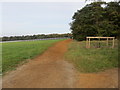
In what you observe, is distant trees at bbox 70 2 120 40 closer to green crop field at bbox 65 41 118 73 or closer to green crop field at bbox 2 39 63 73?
green crop field at bbox 2 39 63 73

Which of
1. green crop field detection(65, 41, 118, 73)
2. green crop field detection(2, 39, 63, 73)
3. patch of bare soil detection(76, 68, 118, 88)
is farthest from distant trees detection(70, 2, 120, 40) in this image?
patch of bare soil detection(76, 68, 118, 88)

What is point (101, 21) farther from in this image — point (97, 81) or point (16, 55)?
point (97, 81)

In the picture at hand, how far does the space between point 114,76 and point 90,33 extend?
19460 mm

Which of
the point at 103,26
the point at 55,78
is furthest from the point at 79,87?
the point at 103,26

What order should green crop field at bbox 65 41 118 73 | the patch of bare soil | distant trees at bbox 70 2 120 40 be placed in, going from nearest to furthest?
the patch of bare soil < green crop field at bbox 65 41 118 73 < distant trees at bbox 70 2 120 40

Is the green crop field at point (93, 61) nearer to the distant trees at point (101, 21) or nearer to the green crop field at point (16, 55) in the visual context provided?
the green crop field at point (16, 55)

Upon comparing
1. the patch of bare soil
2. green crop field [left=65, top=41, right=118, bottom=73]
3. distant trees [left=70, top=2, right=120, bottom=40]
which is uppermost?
distant trees [left=70, top=2, right=120, bottom=40]

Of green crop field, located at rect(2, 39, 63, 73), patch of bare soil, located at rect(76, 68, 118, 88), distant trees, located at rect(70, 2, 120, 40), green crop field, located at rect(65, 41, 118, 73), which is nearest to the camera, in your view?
patch of bare soil, located at rect(76, 68, 118, 88)

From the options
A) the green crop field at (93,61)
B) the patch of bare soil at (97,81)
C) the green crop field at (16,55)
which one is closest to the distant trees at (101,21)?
the green crop field at (16,55)

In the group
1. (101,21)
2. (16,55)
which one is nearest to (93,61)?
(16,55)

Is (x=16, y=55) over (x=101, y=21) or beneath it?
beneath

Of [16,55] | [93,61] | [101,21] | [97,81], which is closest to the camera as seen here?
[97,81]

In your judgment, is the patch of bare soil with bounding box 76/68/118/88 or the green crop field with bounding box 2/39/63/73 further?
the green crop field with bounding box 2/39/63/73

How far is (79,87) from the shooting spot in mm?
2955
